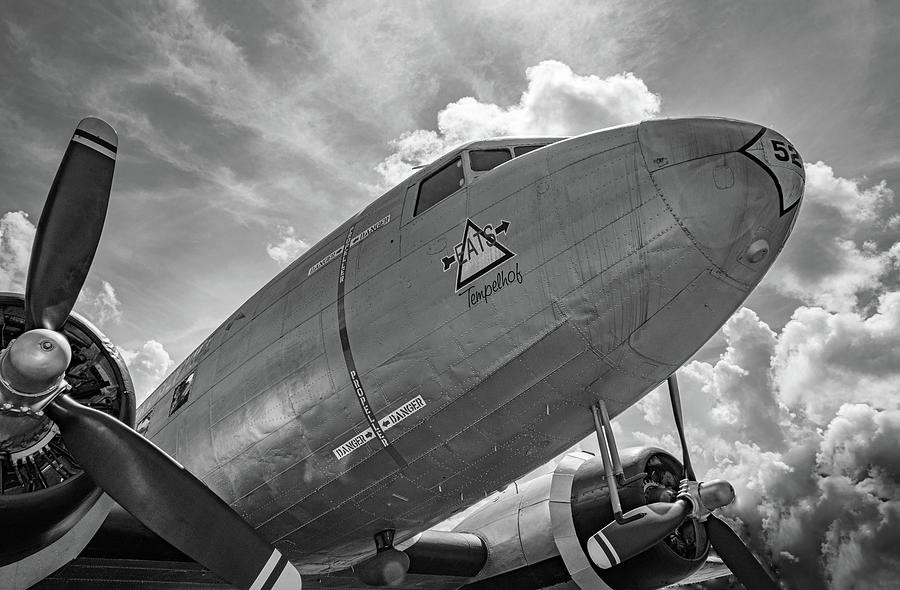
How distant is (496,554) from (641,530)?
4545 mm

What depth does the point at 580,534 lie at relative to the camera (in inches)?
362

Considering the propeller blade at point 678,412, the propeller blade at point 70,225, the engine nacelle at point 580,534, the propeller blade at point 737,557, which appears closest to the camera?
the propeller blade at point 70,225

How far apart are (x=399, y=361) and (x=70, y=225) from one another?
3.03 metres

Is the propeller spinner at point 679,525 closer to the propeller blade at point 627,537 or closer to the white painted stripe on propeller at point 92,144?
the propeller blade at point 627,537

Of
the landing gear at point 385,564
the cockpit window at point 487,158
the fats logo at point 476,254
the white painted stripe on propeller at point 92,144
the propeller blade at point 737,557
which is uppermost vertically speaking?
the white painted stripe on propeller at point 92,144

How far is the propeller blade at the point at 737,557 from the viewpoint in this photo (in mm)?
8703

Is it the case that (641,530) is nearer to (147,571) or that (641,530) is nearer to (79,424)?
(79,424)

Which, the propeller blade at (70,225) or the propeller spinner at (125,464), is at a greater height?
the propeller blade at (70,225)

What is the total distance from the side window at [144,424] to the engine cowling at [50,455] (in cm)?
276

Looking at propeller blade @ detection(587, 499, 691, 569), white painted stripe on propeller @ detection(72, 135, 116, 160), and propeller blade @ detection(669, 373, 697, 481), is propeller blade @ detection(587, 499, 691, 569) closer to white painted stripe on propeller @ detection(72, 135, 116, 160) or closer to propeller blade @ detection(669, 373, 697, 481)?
propeller blade @ detection(669, 373, 697, 481)

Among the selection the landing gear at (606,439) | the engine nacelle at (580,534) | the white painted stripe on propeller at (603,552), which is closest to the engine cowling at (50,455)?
the landing gear at (606,439)

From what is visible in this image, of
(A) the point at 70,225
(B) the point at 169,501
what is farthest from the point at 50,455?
(A) the point at 70,225

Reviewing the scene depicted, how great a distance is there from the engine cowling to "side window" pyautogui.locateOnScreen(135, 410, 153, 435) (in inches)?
109

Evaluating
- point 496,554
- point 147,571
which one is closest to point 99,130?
point 147,571
